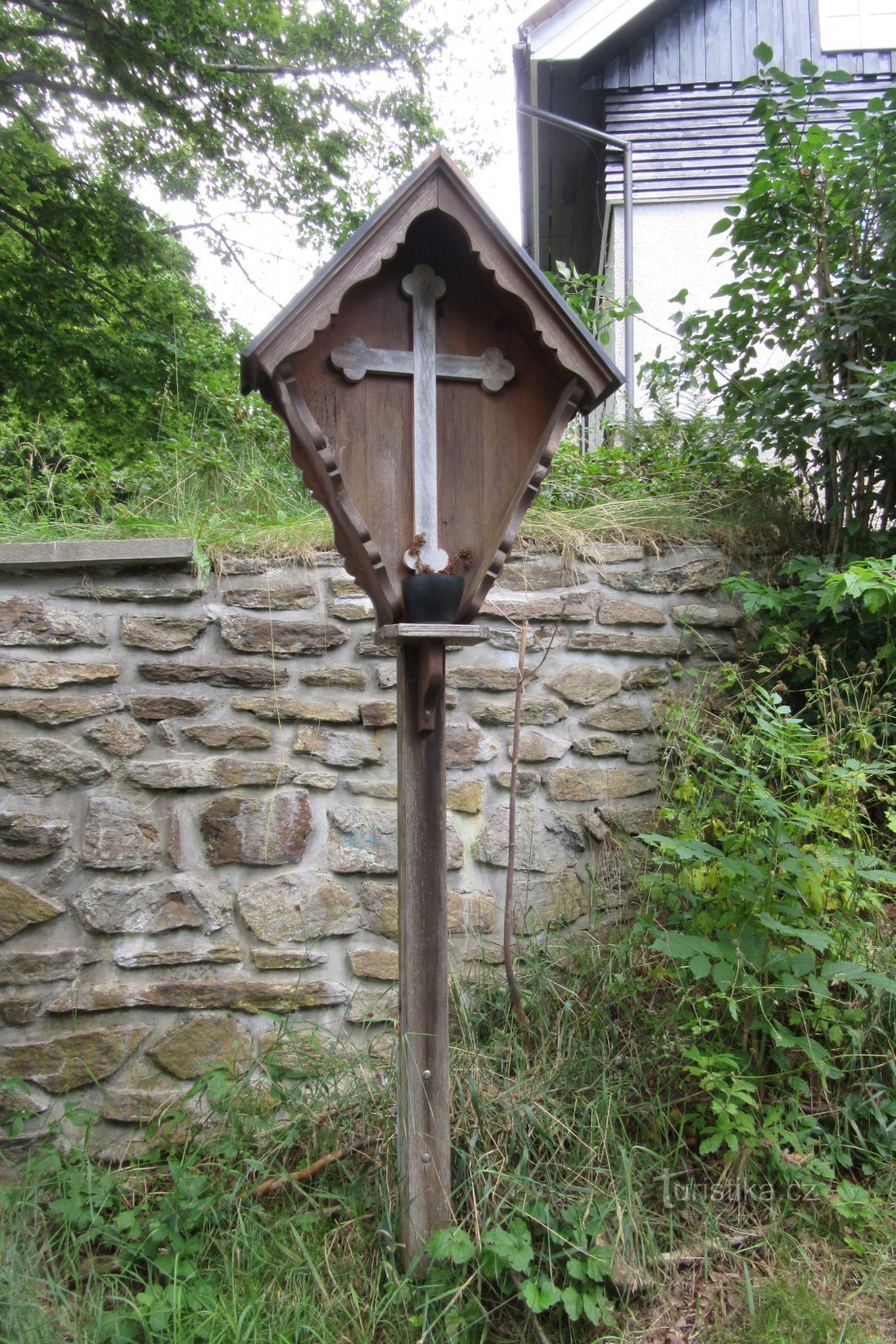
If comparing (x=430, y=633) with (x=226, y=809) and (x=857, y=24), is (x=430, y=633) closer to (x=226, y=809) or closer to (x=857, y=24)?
(x=226, y=809)

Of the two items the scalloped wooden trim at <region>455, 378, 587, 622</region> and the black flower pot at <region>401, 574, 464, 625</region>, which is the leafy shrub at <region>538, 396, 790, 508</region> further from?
the black flower pot at <region>401, 574, 464, 625</region>

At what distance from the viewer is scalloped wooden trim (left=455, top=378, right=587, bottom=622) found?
1.90 metres

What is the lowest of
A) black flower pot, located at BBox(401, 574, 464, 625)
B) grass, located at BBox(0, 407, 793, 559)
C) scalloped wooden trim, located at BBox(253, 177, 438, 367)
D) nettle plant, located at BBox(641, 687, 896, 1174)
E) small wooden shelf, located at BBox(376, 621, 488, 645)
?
nettle plant, located at BBox(641, 687, 896, 1174)

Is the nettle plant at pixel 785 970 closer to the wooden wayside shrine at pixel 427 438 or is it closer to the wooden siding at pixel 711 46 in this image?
the wooden wayside shrine at pixel 427 438

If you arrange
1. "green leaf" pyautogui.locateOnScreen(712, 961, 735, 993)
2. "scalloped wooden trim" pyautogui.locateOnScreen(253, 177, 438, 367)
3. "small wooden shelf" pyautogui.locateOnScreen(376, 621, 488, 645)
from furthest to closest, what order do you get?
"green leaf" pyautogui.locateOnScreen(712, 961, 735, 993) < "small wooden shelf" pyautogui.locateOnScreen(376, 621, 488, 645) < "scalloped wooden trim" pyautogui.locateOnScreen(253, 177, 438, 367)

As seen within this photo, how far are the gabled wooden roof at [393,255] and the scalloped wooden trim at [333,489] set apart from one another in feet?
0.16

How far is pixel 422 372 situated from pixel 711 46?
652cm

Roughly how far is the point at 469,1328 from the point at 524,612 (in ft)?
6.60

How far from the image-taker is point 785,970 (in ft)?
7.33

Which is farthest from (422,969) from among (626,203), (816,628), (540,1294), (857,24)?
(857,24)

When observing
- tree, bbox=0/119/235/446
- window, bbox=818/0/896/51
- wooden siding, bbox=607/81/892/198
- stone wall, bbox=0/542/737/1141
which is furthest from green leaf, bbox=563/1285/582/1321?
window, bbox=818/0/896/51

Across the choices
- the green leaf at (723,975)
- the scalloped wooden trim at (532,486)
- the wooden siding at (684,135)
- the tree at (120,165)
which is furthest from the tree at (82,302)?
the green leaf at (723,975)

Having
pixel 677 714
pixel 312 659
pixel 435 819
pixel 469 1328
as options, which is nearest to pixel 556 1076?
pixel 469 1328

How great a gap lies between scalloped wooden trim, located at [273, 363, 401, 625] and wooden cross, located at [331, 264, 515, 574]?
0.08 meters
